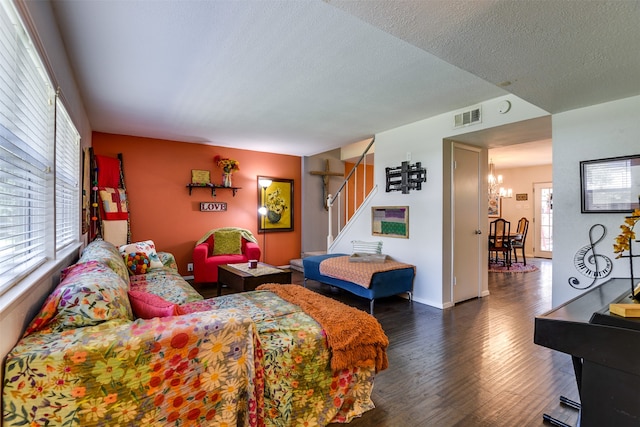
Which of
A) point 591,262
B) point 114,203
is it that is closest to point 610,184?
point 591,262

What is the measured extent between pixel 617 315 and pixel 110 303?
2212 mm

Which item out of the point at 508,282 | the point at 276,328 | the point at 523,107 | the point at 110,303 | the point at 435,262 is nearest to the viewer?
the point at 110,303

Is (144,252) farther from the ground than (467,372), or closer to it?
farther from the ground

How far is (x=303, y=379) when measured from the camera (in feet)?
5.46

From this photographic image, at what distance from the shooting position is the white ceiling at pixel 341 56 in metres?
1.45

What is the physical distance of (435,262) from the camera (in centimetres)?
394

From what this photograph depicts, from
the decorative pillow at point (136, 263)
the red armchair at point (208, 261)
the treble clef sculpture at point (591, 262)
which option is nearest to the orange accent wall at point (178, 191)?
the red armchair at point (208, 261)

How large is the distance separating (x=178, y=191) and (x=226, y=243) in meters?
1.20

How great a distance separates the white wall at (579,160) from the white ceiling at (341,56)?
0.15m

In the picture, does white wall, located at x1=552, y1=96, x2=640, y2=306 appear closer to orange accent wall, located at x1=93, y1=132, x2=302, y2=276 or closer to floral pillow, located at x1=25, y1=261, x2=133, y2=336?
floral pillow, located at x1=25, y1=261, x2=133, y2=336

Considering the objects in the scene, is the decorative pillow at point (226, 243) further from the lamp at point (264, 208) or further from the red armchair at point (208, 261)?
the lamp at point (264, 208)

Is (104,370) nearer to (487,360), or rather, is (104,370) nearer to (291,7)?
(291,7)

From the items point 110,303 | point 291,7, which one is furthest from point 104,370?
point 291,7

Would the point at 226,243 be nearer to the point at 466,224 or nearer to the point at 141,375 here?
the point at 466,224
